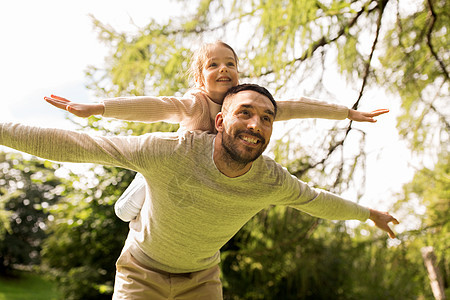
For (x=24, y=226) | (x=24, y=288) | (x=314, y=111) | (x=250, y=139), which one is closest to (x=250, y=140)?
(x=250, y=139)

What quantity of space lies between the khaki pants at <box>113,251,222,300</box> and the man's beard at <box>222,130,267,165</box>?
552mm

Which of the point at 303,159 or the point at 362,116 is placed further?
the point at 303,159

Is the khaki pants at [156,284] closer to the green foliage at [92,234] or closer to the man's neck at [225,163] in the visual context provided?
the man's neck at [225,163]

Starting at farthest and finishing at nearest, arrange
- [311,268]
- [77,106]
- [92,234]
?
[92,234] < [311,268] < [77,106]

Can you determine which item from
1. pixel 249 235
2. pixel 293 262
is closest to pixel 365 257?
pixel 293 262

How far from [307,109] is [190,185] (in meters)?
0.50

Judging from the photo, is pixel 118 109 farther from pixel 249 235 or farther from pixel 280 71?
pixel 249 235

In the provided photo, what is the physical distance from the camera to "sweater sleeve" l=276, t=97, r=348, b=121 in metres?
1.51

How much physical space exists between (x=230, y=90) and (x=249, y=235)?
449cm

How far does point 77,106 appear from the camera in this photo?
1.18 m

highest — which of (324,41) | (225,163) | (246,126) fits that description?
(324,41)

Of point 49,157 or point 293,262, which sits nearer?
point 49,157

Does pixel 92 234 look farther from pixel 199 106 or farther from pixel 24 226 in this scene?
pixel 24 226

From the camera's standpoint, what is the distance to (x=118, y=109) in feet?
4.10
